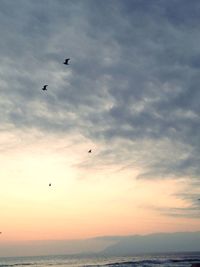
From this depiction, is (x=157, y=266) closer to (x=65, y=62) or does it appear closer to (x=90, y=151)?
(x=90, y=151)

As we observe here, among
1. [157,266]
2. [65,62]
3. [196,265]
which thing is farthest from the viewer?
[157,266]

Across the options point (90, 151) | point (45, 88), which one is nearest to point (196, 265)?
point (90, 151)

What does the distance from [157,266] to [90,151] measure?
6823 cm

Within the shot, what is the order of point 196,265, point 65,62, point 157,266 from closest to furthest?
point 65,62
point 196,265
point 157,266

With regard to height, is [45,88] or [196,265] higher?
[45,88]

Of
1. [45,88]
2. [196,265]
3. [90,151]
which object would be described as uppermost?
[45,88]

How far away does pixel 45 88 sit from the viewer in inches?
1697

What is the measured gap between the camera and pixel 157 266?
108m

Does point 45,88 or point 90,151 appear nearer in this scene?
point 45,88

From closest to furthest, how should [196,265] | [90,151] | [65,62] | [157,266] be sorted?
1. [65,62]
2. [90,151]
3. [196,265]
4. [157,266]

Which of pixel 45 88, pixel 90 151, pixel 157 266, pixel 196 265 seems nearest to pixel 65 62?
pixel 45 88

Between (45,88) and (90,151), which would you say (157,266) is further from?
(45,88)

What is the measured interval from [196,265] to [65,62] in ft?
144

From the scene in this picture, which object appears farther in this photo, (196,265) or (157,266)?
(157,266)
